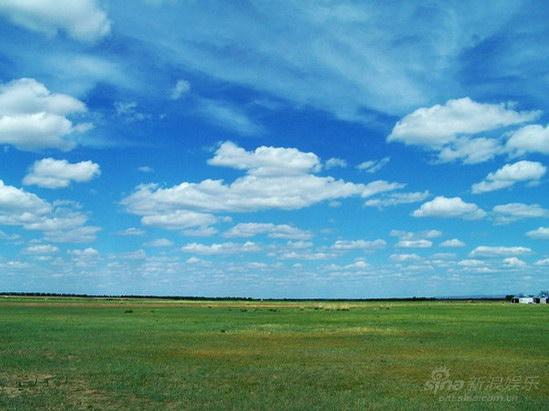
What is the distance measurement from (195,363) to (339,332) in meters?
24.7

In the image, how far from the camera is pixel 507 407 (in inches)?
823

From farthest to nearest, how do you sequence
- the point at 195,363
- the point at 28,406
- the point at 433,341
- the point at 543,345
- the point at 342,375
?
the point at 433,341
the point at 543,345
the point at 195,363
the point at 342,375
the point at 28,406

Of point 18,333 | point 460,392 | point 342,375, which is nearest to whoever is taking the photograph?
point 460,392

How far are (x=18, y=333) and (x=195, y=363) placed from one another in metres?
26.3

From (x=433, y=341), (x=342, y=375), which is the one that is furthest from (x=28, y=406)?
(x=433, y=341)

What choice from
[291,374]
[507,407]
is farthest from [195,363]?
[507,407]

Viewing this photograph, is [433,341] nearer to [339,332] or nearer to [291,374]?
[339,332]

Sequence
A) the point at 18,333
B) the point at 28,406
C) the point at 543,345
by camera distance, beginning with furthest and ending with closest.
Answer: the point at 18,333 → the point at 543,345 → the point at 28,406

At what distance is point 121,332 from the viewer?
53.4 meters

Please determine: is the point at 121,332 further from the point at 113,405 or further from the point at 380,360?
the point at 113,405

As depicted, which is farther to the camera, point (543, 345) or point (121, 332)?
point (121, 332)
